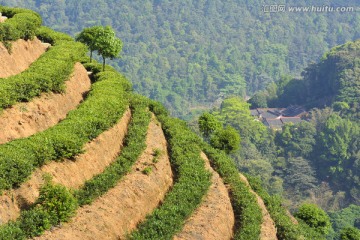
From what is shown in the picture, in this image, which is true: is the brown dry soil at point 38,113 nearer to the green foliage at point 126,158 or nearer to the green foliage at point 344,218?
the green foliage at point 126,158

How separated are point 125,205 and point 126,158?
3985 mm

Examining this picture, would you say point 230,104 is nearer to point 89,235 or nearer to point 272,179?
point 272,179

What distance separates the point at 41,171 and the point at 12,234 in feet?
16.1

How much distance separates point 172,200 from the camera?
34.6 metres

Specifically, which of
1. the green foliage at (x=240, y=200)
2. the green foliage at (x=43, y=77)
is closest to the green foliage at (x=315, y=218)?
the green foliage at (x=240, y=200)

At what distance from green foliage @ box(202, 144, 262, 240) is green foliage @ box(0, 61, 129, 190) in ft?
23.7

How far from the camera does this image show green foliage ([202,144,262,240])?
36.7 m

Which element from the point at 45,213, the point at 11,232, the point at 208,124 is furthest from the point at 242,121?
the point at 11,232

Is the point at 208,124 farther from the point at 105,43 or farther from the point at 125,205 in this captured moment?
the point at 125,205

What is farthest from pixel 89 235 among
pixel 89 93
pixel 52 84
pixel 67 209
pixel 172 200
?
pixel 89 93

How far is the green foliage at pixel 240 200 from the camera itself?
36.7m

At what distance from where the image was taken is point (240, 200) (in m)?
39.4

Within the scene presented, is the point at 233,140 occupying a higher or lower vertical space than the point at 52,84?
lower

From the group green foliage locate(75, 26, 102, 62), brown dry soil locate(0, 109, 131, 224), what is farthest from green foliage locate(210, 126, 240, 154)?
green foliage locate(75, 26, 102, 62)
